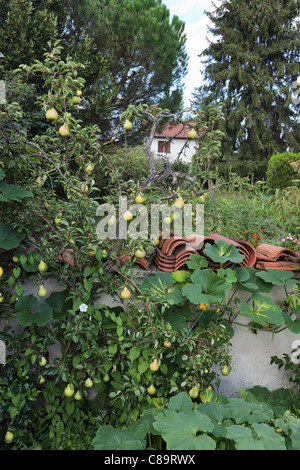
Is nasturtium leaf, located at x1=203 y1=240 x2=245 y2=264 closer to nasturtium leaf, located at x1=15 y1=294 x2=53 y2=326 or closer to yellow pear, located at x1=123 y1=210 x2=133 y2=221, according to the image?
yellow pear, located at x1=123 y1=210 x2=133 y2=221

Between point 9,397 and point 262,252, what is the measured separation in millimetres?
1819

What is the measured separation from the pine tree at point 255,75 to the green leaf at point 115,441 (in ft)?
→ 48.9

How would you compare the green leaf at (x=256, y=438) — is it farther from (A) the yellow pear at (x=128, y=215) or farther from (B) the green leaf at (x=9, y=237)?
(B) the green leaf at (x=9, y=237)

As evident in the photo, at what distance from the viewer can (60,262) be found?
71.8 inches

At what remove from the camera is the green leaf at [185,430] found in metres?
1.20

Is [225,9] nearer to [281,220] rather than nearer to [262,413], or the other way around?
[281,220]

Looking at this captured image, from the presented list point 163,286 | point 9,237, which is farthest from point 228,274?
point 9,237

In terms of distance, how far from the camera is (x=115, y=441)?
1413 mm

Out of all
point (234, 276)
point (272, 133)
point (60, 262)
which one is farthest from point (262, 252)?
point (272, 133)

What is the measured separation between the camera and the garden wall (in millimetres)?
2092

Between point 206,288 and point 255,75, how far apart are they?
54.7 ft

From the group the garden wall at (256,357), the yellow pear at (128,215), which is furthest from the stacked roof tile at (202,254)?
the yellow pear at (128,215)

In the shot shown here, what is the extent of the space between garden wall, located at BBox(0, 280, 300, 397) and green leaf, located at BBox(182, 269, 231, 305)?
1.42 feet
